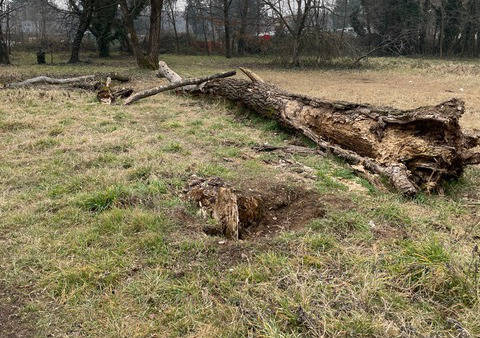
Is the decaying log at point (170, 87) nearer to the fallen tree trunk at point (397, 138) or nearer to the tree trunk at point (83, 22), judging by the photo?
the fallen tree trunk at point (397, 138)

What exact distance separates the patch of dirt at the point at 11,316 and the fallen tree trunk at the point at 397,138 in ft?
11.4

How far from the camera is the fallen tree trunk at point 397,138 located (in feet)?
14.7

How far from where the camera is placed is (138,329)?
2.34 meters

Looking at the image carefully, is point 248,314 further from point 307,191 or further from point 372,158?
point 372,158

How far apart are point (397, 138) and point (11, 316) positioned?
435 cm

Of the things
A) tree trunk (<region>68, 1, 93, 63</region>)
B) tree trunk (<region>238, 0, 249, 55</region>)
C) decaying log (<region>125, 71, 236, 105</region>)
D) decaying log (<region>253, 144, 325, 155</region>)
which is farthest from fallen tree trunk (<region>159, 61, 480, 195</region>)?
tree trunk (<region>238, 0, 249, 55</region>)

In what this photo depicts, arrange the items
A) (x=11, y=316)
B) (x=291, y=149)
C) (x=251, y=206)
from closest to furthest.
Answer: (x=11, y=316)
(x=251, y=206)
(x=291, y=149)

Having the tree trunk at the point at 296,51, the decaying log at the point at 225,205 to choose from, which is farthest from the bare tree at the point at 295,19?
the decaying log at the point at 225,205

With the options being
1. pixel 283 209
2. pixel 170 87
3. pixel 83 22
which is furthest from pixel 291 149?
pixel 83 22

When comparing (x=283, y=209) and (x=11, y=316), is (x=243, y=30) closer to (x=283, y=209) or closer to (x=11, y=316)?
(x=283, y=209)

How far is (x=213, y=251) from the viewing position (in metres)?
3.11

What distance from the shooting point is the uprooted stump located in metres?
3.56

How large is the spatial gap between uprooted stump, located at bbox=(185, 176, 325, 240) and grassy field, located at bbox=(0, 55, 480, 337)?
0.03 meters

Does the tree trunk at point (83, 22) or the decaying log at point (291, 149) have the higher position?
the tree trunk at point (83, 22)
